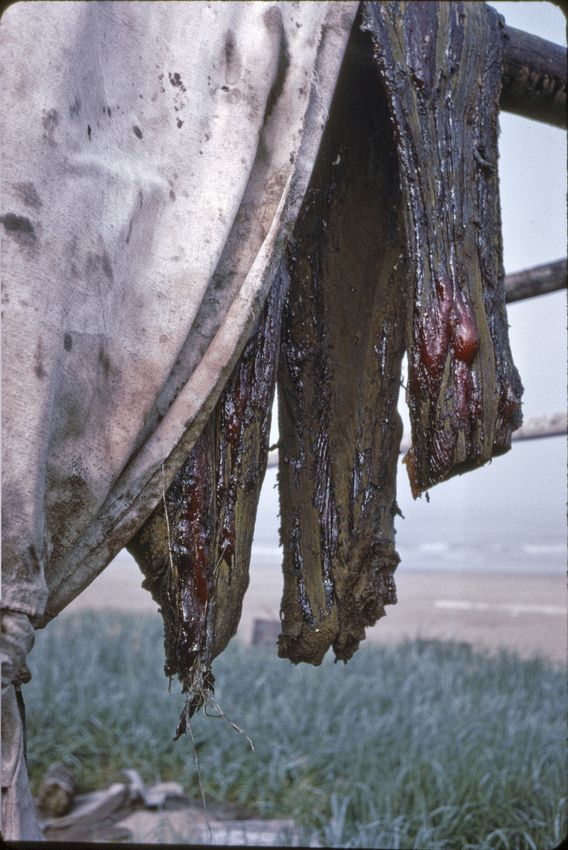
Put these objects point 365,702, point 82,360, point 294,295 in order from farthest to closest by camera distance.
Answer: point 365,702, point 294,295, point 82,360

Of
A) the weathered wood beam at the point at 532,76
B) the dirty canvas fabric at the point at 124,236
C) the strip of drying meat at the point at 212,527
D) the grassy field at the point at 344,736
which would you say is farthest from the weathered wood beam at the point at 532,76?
the grassy field at the point at 344,736

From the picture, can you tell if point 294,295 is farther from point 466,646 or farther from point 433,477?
point 466,646

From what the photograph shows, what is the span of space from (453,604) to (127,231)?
6.44 m

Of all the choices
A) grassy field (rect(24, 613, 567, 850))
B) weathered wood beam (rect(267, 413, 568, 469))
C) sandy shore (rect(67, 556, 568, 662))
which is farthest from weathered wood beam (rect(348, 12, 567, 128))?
sandy shore (rect(67, 556, 568, 662))

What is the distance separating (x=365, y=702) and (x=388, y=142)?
9.02 ft

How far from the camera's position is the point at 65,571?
2.25ft

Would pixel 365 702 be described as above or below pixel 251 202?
below

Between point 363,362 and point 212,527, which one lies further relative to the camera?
point 363,362

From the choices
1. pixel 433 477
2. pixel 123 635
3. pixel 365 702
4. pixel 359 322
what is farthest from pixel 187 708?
pixel 123 635

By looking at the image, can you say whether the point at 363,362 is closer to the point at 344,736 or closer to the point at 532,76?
the point at 532,76

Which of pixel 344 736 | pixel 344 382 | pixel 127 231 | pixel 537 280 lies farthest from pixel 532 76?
pixel 344 736

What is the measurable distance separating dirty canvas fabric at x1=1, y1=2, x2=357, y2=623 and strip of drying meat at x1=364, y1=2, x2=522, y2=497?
8cm

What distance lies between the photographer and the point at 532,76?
1013 millimetres

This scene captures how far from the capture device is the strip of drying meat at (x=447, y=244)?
0.79 m
